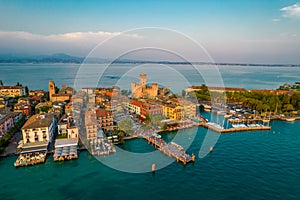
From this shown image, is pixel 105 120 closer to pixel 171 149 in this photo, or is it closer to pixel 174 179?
pixel 171 149

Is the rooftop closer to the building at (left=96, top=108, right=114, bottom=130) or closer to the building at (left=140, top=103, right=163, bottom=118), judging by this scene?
the building at (left=96, top=108, right=114, bottom=130)

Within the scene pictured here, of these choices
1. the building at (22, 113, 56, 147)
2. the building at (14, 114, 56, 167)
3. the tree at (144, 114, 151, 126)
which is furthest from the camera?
the tree at (144, 114, 151, 126)

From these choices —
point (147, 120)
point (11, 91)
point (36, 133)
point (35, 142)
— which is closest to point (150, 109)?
point (147, 120)

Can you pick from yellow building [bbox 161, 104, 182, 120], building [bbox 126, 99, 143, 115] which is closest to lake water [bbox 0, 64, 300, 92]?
yellow building [bbox 161, 104, 182, 120]

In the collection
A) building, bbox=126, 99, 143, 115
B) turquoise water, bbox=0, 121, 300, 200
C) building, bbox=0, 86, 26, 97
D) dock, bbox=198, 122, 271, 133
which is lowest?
turquoise water, bbox=0, 121, 300, 200

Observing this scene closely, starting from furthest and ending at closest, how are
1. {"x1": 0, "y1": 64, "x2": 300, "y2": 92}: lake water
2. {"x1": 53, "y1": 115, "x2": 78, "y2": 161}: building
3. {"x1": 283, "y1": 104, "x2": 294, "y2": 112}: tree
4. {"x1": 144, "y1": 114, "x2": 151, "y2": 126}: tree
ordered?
{"x1": 0, "y1": 64, "x2": 300, "y2": 92}: lake water
{"x1": 283, "y1": 104, "x2": 294, "y2": 112}: tree
{"x1": 144, "y1": 114, "x2": 151, "y2": 126}: tree
{"x1": 53, "y1": 115, "x2": 78, "y2": 161}: building

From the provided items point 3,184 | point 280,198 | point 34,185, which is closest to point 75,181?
point 34,185

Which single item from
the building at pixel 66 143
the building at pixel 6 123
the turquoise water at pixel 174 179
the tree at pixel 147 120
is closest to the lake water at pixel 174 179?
the turquoise water at pixel 174 179
